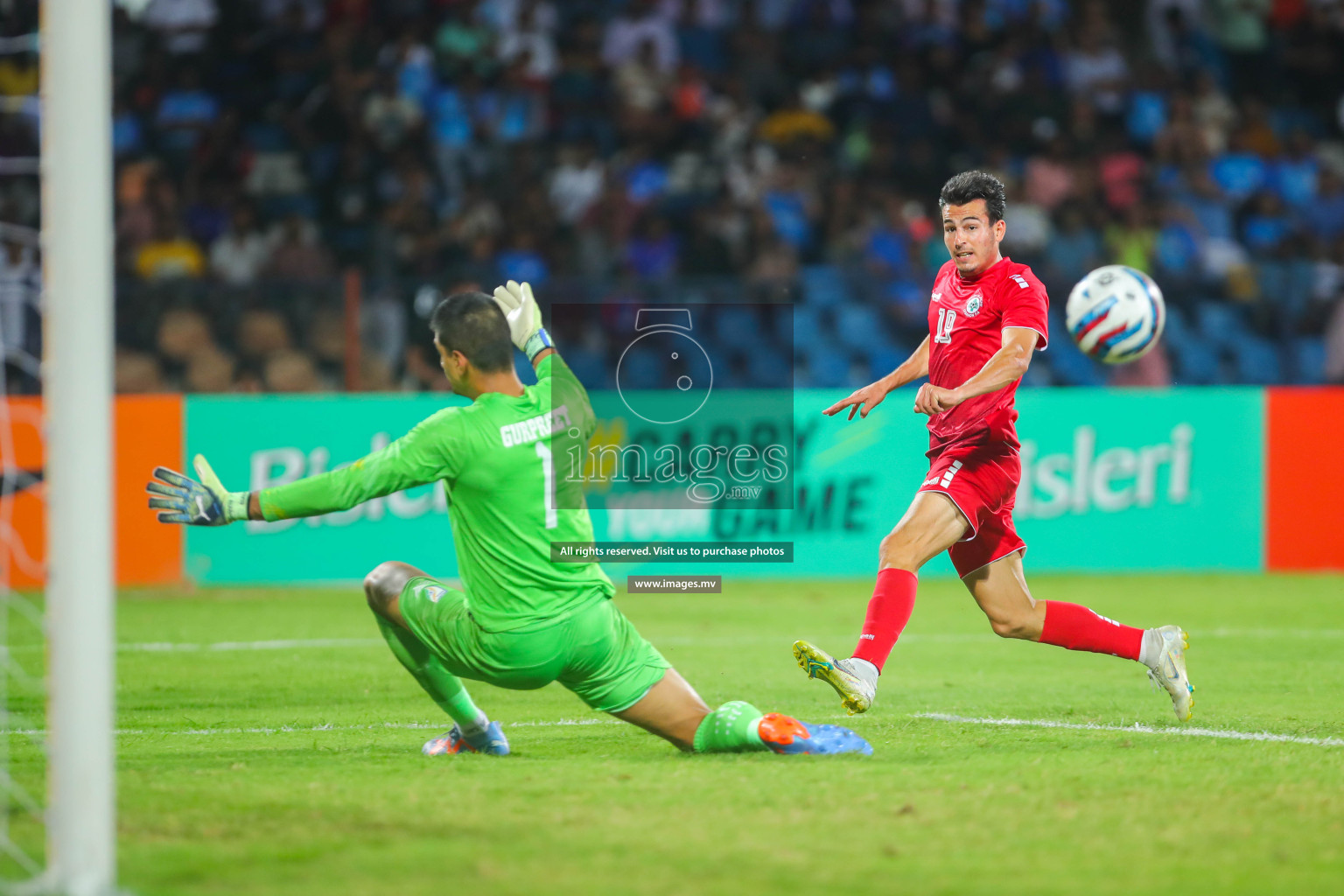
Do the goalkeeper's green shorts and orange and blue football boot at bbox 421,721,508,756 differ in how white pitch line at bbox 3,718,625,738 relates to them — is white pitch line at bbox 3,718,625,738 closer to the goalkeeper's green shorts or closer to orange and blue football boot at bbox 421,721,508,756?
orange and blue football boot at bbox 421,721,508,756

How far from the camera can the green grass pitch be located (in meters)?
3.95

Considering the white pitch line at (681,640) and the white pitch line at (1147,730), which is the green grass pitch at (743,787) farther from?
the white pitch line at (681,640)

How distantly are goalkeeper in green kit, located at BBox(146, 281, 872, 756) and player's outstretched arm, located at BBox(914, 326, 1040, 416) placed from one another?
1272 mm

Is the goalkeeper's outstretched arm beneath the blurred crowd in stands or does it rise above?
beneath

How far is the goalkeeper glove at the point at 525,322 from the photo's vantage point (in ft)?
19.4

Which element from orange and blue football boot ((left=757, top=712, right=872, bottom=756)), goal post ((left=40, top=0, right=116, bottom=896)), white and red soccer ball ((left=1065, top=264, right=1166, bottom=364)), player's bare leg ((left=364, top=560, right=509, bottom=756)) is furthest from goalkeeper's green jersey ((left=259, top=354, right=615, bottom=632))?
white and red soccer ball ((left=1065, top=264, right=1166, bottom=364))

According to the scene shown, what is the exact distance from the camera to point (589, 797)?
4906 mm

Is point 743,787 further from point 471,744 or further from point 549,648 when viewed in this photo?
point 471,744

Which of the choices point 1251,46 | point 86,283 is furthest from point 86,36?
point 1251,46

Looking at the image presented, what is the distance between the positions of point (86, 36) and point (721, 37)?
15.5 m

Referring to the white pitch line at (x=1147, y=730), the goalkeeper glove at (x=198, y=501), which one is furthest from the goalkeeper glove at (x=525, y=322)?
the white pitch line at (x=1147, y=730)

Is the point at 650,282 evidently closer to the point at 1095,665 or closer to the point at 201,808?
the point at 1095,665

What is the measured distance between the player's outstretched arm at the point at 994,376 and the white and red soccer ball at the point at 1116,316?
9.32ft

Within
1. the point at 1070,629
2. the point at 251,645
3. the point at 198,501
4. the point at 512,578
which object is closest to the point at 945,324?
the point at 1070,629
